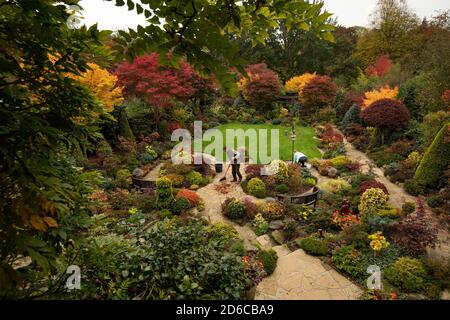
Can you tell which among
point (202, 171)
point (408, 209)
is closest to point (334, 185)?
point (408, 209)

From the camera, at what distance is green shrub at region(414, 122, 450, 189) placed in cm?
1162

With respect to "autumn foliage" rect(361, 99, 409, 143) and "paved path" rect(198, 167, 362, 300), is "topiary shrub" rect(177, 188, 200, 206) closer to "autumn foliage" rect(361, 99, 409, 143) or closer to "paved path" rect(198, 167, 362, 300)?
"paved path" rect(198, 167, 362, 300)

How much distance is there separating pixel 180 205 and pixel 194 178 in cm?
286

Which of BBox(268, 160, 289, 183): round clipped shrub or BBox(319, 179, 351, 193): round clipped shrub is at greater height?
BBox(268, 160, 289, 183): round clipped shrub

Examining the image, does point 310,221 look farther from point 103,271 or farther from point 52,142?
point 52,142

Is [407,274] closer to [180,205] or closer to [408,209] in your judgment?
[408,209]

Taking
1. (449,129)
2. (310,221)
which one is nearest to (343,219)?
(310,221)

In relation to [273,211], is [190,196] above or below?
above

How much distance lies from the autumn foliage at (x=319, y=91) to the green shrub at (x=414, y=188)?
13.2 meters

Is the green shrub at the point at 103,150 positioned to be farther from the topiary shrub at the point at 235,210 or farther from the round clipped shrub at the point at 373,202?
the round clipped shrub at the point at 373,202

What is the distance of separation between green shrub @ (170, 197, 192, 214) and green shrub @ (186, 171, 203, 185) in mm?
2384

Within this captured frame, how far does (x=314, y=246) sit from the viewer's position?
27.0 feet

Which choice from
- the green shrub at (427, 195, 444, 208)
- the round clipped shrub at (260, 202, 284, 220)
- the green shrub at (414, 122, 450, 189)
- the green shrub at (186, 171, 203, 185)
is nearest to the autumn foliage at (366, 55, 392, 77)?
the green shrub at (414, 122, 450, 189)
